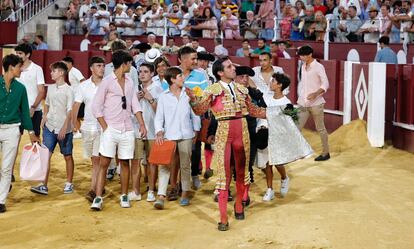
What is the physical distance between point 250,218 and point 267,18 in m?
11.8

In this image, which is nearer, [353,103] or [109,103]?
[109,103]

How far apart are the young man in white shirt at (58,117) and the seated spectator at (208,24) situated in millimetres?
10656

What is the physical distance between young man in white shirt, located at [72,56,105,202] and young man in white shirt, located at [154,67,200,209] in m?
0.82

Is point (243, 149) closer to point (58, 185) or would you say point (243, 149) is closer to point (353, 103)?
point (58, 185)

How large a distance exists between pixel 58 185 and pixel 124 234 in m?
2.64

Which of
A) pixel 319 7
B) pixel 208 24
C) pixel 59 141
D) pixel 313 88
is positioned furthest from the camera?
pixel 208 24

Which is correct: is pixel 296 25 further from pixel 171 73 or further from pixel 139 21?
pixel 171 73

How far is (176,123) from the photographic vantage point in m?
8.55

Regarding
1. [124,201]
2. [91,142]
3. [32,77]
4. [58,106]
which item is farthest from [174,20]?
[124,201]

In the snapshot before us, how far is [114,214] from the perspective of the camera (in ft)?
27.5

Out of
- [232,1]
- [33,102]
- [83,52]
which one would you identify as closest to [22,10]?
[83,52]

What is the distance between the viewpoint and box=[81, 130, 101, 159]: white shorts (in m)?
9.02

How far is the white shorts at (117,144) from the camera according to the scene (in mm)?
8344

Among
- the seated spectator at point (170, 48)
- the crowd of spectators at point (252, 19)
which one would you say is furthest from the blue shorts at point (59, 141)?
the seated spectator at point (170, 48)
